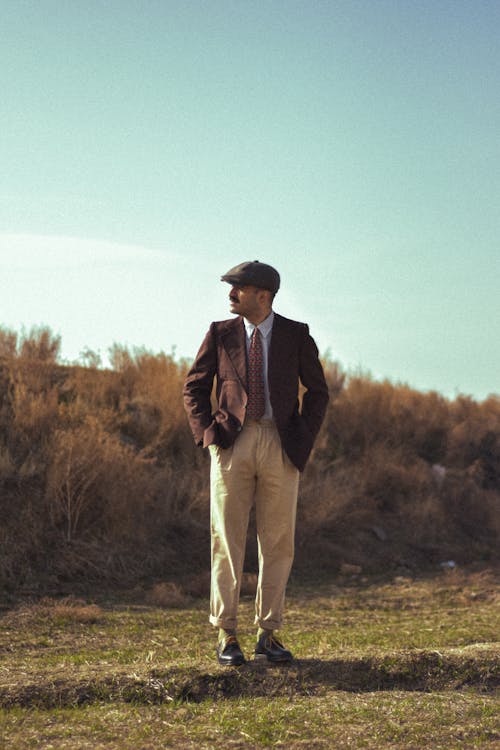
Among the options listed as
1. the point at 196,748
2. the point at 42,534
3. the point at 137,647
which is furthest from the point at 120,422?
the point at 196,748

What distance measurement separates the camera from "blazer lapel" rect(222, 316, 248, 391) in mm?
4977

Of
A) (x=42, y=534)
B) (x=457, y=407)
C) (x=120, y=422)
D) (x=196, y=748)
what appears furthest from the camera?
(x=457, y=407)

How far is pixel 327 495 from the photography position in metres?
11.9

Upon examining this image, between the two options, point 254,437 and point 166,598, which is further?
point 166,598

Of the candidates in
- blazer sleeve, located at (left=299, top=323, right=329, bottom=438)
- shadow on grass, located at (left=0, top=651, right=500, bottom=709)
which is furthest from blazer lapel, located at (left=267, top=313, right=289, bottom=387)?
shadow on grass, located at (left=0, top=651, right=500, bottom=709)

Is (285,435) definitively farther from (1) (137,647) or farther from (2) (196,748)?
(1) (137,647)

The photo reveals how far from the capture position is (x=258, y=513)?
504 centimetres

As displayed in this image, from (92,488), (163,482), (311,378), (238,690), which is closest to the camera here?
(238,690)

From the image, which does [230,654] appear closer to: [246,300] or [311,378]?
[311,378]

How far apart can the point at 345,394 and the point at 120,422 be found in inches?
229

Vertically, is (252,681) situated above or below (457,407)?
below

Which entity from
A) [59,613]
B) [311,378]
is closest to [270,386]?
[311,378]

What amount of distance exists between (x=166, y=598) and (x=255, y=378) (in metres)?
4.12

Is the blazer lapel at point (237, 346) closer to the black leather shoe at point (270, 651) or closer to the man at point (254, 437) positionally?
the man at point (254, 437)
